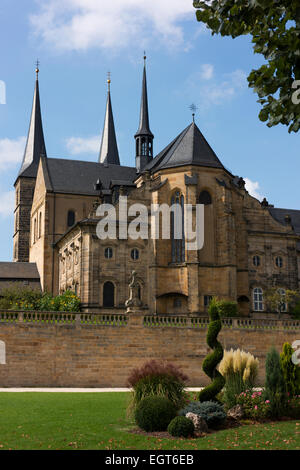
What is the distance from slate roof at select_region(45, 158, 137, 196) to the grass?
163 ft

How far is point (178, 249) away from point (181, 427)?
37132 mm

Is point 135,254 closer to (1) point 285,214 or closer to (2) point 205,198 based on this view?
(2) point 205,198

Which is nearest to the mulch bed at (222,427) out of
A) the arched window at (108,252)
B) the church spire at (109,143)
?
the arched window at (108,252)

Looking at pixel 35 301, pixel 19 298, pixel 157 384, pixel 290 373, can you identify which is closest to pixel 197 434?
pixel 157 384

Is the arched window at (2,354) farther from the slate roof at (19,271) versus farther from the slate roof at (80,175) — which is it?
the slate roof at (80,175)

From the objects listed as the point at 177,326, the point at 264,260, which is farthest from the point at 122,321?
the point at 264,260

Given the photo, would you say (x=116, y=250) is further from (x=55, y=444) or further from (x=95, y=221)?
(x=55, y=444)

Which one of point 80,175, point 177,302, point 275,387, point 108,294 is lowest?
point 275,387

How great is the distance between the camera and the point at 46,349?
30.1 metres

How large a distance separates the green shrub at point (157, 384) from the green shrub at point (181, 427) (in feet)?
6.44

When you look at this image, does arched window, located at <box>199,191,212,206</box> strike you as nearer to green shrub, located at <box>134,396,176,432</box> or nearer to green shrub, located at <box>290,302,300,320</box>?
green shrub, located at <box>290,302,300,320</box>

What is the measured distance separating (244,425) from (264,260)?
41.3 m

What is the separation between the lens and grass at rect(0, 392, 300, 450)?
1404cm

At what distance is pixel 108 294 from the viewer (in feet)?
168
